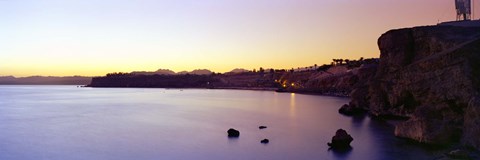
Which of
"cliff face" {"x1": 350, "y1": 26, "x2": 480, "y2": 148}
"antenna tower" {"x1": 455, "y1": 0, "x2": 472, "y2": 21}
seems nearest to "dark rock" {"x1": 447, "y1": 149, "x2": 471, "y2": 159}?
"cliff face" {"x1": 350, "y1": 26, "x2": 480, "y2": 148}

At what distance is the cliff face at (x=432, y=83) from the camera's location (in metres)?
24.8

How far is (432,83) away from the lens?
101ft

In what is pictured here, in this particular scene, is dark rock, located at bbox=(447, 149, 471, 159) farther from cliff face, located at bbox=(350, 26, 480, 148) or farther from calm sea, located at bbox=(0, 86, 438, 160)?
calm sea, located at bbox=(0, 86, 438, 160)

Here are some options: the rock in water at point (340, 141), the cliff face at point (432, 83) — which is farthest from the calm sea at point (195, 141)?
the cliff face at point (432, 83)

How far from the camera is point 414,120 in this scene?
2695cm

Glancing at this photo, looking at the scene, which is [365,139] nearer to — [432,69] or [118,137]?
[432,69]

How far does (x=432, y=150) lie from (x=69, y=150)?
22525mm

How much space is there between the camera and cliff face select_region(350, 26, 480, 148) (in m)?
24.8

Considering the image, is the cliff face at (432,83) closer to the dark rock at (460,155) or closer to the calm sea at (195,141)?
the calm sea at (195,141)

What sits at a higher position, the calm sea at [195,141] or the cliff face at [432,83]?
the cliff face at [432,83]

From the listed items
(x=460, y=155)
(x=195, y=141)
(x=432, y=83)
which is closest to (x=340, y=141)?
(x=432, y=83)

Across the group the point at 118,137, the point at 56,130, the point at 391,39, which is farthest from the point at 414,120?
the point at 56,130

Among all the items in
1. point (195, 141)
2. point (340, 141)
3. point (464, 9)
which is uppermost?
point (464, 9)

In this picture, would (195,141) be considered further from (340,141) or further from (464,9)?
(464,9)
